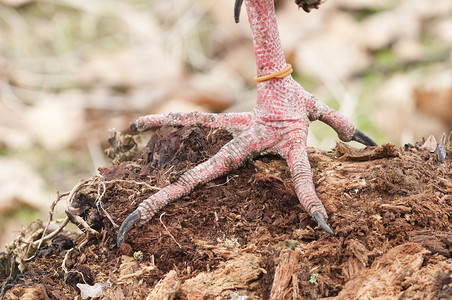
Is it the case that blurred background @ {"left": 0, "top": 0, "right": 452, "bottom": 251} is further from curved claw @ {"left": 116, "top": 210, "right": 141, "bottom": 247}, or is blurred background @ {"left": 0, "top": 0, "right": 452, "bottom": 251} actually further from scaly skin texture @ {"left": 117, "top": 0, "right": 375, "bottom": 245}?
curved claw @ {"left": 116, "top": 210, "right": 141, "bottom": 247}

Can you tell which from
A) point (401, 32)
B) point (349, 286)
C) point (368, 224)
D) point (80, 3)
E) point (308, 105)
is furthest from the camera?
point (80, 3)

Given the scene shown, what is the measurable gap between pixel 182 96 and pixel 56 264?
10.8ft

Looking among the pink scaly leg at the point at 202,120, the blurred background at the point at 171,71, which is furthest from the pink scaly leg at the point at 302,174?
the blurred background at the point at 171,71

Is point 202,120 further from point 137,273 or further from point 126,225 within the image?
point 137,273

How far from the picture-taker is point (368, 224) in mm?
1486

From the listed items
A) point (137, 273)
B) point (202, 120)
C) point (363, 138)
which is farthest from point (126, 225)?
point (363, 138)

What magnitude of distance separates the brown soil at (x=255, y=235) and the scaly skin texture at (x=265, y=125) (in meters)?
0.04

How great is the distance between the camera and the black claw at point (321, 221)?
1448mm

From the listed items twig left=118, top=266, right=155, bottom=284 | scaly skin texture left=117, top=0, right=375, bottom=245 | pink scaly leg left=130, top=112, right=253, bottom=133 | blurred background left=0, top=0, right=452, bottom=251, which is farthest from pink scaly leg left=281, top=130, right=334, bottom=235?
blurred background left=0, top=0, right=452, bottom=251

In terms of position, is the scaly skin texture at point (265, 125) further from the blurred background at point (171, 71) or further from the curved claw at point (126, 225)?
the blurred background at point (171, 71)

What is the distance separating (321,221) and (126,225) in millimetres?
596

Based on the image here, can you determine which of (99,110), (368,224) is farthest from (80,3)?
(368,224)

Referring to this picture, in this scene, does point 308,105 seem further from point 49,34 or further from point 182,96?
point 49,34

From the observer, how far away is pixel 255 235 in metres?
1.55
